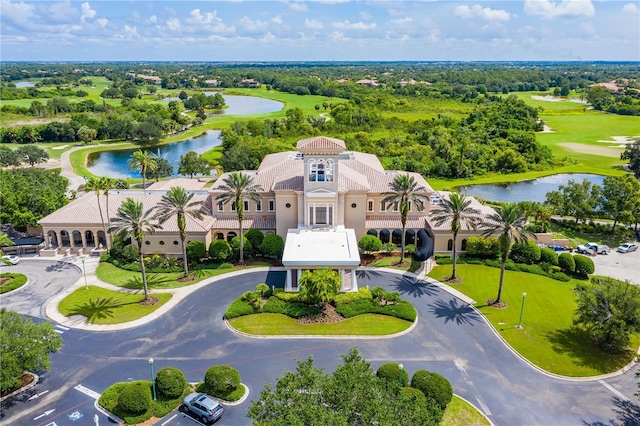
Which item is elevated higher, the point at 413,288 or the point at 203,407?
the point at 203,407

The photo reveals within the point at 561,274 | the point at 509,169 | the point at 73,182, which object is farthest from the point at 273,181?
the point at 509,169

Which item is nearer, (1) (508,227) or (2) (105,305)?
(1) (508,227)

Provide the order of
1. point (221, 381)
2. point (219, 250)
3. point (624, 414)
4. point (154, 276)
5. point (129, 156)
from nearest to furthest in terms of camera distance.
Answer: point (624, 414)
point (221, 381)
point (154, 276)
point (219, 250)
point (129, 156)

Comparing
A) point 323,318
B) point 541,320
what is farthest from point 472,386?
point 323,318

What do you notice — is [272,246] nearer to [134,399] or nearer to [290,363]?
[290,363]

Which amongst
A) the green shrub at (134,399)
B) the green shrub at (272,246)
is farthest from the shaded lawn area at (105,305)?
the green shrub at (134,399)

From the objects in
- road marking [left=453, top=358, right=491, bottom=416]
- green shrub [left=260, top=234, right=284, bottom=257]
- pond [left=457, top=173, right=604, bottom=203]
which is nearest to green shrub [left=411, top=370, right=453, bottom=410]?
road marking [left=453, top=358, right=491, bottom=416]

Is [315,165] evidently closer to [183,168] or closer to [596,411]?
[596,411]
